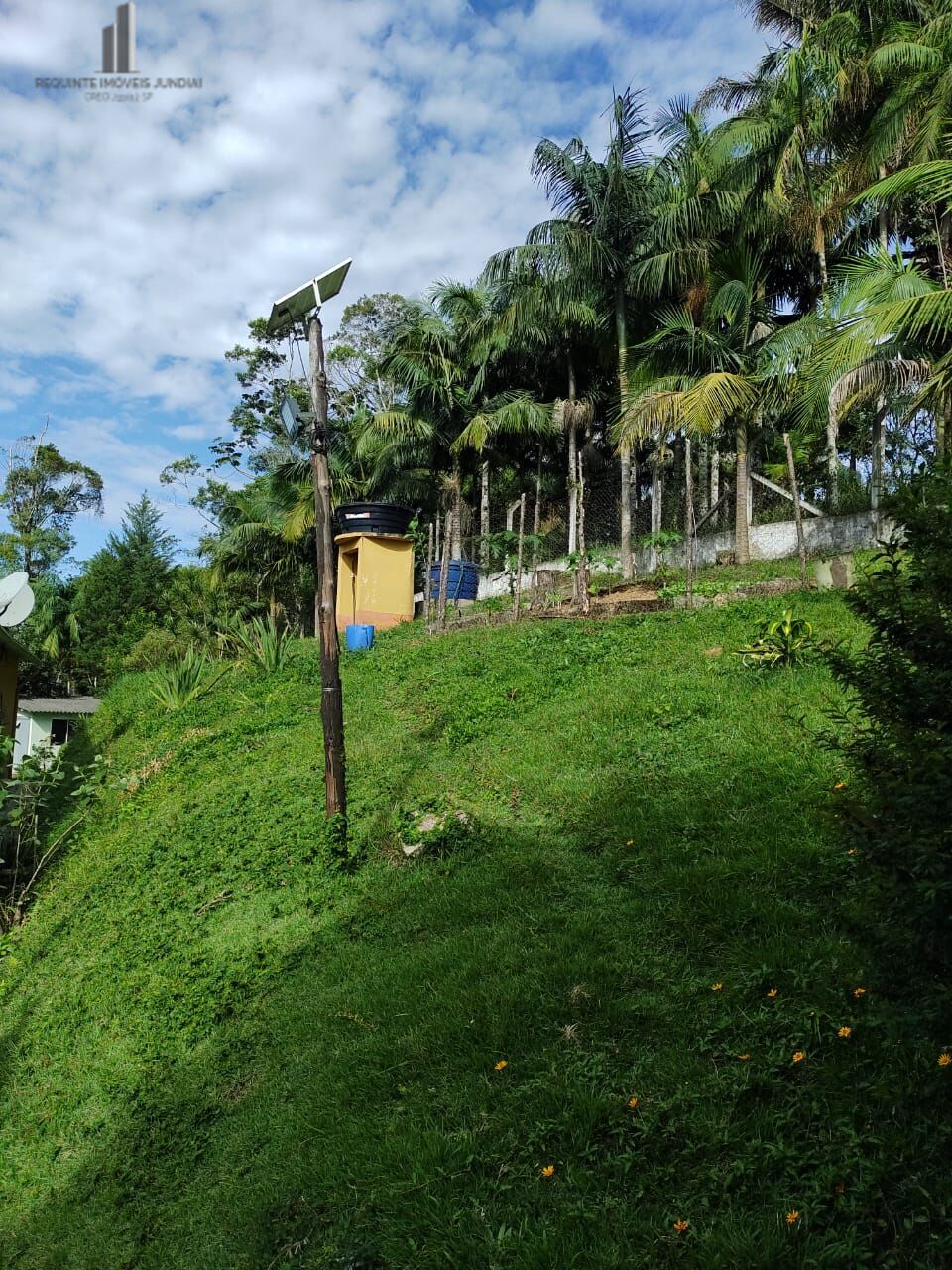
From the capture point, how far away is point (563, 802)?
21.6 feet

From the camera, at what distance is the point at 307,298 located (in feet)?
24.0

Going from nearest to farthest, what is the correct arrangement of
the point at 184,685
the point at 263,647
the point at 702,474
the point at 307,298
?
the point at 307,298
the point at 263,647
the point at 184,685
the point at 702,474

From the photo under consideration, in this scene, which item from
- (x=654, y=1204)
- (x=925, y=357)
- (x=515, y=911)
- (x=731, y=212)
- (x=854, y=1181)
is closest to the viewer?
(x=854, y=1181)

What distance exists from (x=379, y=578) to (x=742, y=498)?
8.82m

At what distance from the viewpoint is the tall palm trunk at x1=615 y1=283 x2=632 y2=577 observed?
61.6 feet

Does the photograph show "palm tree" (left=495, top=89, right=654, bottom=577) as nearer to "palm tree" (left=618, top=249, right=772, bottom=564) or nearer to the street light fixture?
"palm tree" (left=618, top=249, right=772, bottom=564)

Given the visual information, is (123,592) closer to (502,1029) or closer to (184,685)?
(184,685)

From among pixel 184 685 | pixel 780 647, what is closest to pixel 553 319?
pixel 184 685

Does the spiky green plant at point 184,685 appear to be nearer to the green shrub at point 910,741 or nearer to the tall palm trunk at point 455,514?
the tall palm trunk at point 455,514

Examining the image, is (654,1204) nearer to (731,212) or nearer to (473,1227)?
(473,1227)

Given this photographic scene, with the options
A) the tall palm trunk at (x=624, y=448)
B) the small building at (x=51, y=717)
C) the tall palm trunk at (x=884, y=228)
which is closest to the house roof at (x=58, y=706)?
the small building at (x=51, y=717)

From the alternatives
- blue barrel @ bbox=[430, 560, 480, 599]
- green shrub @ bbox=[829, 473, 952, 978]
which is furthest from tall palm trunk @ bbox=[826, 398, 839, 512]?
green shrub @ bbox=[829, 473, 952, 978]

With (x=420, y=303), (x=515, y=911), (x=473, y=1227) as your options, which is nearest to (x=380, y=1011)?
(x=515, y=911)

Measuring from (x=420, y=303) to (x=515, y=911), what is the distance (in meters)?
22.8
